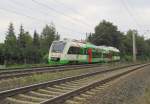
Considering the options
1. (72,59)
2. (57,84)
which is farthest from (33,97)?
(72,59)

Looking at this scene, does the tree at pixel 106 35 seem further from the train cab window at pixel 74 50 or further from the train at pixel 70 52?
the train cab window at pixel 74 50

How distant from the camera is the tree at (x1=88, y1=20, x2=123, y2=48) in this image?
299 feet

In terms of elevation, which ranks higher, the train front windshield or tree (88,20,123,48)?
tree (88,20,123,48)

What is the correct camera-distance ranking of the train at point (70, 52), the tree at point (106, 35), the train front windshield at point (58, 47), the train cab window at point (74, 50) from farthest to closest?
the tree at point (106, 35) < the train cab window at point (74, 50) < the train front windshield at point (58, 47) < the train at point (70, 52)

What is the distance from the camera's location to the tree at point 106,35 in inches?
3586

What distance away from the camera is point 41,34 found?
122m

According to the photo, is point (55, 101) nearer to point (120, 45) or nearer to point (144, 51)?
point (120, 45)

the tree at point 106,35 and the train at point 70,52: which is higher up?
the tree at point 106,35

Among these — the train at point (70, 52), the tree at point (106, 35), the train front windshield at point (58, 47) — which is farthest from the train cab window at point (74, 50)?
the tree at point (106, 35)

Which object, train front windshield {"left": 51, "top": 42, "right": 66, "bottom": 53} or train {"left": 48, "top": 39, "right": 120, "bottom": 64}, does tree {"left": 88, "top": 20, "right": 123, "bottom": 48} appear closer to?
train {"left": 48, "top": 39, "right": 120, "bottom": 64}

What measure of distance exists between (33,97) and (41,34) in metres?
113

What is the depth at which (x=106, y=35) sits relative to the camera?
92750 millimetres

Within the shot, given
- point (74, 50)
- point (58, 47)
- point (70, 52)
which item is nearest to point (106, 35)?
point (74, 50)

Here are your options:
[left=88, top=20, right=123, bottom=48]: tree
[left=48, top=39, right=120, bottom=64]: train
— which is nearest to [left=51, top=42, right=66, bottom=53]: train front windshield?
[left=48, top=39, right=120, bottom=64]: train
